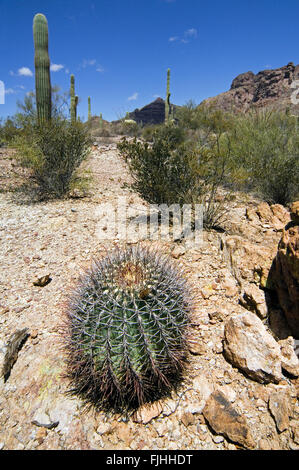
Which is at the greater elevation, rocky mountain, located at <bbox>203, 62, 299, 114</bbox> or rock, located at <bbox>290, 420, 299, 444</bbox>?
rocky mountain, located at <bbox>203, 62, 299, 114</bbox>

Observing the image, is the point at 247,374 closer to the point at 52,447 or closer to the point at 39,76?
the point at 52,447

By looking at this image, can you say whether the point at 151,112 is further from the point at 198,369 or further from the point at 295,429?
the point at 295,429

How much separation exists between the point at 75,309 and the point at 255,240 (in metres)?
2.59

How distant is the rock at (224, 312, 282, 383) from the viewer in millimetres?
2080

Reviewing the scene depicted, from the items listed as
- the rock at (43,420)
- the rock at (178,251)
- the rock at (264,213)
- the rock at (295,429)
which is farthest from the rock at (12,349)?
the rock at (264,213)

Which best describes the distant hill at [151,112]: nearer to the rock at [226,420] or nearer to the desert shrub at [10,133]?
the desert shrub at [10,133]

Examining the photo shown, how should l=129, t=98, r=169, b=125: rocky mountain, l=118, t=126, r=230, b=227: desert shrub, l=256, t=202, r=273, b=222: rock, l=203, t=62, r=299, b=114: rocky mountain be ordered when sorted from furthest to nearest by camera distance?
l=129, t=98, r=169, b=125: rocky mountain, l=203, t=62, r=299, b=114: rocky mountain, l=118, t=126, r=230, b=227: desert shrub, l=256, t=202, r=273, b=222: rock

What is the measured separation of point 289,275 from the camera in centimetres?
222

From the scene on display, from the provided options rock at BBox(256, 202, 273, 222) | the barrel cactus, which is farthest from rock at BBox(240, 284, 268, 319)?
rock at BBox(256, 202, 273, 222)

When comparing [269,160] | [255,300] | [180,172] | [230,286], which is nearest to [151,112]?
[269,160]

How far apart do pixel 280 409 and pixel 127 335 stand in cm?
118

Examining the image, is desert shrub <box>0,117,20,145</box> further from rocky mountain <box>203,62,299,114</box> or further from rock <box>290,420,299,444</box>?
rocky mountain <box>203,62,299,114</box>

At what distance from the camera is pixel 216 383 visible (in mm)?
2139

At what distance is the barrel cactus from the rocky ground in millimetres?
127
